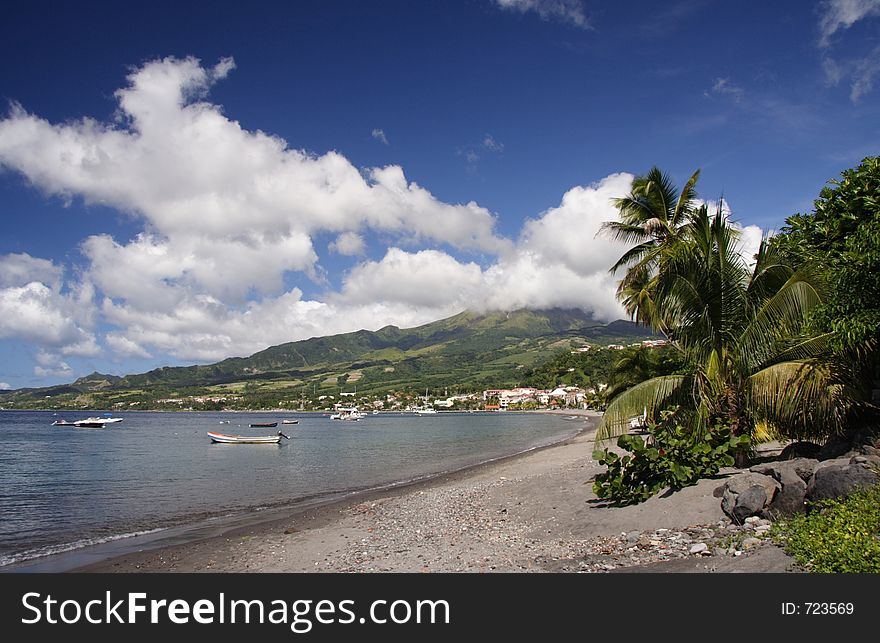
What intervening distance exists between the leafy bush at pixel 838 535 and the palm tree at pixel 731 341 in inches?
151

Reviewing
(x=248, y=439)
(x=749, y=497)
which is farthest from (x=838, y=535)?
(x=248, y=439)

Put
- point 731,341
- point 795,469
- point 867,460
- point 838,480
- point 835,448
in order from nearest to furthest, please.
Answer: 1. point 838,480
2. point 867,460
3. point 795,469
4. point 835,448
5. point 731,341

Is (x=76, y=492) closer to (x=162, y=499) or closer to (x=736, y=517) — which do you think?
(x=162, y=499)

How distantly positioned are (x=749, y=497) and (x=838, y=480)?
1.34 metres

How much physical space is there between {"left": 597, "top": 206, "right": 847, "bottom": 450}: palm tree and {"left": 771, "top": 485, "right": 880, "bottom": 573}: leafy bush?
383 centimetres

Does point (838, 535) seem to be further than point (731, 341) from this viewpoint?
No

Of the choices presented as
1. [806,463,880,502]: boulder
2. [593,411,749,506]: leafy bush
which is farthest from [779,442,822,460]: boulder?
[806,463,880,502]: boulder

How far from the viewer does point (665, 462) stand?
1195 centimetres

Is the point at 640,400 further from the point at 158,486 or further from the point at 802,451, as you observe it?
the point at 158,486

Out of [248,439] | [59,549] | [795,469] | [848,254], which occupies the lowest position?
[248,439]

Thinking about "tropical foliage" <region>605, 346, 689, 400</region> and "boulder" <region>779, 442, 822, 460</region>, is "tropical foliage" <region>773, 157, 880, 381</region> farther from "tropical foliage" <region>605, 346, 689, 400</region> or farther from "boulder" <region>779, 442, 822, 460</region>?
"tropical foliage" <region>605, 346, 689, 400</region>
